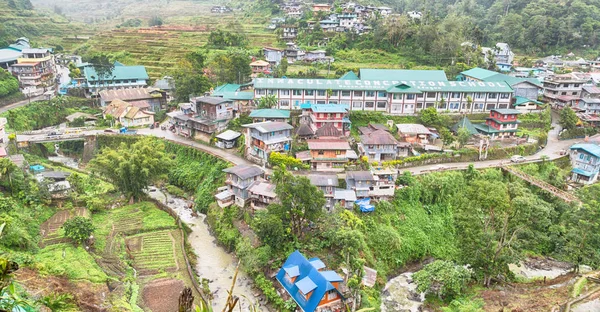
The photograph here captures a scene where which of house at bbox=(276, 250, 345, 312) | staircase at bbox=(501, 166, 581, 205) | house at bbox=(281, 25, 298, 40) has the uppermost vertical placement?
house at bbox=(281, 25, 298, 40)

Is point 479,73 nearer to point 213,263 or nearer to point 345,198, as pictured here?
point 345,198

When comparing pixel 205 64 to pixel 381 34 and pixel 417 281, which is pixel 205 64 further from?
pixel 417 281

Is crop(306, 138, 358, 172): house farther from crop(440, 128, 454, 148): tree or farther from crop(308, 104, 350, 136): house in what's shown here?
crop(440, 128, 454, 148): tree

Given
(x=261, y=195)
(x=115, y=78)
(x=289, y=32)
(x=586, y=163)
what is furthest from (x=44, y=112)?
(x=586, y=163)

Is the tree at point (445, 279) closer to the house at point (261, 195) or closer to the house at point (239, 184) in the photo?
the house at point (261, 195)

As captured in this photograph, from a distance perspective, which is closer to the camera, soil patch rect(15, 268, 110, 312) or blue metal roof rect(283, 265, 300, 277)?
soil patch rect(15, 268, 110, 312)

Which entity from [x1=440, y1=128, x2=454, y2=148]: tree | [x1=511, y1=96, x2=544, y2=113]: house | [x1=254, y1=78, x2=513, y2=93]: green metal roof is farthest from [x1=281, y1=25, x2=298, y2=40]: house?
[x1=440, y1=128, x2=454, y2=148]: tree
